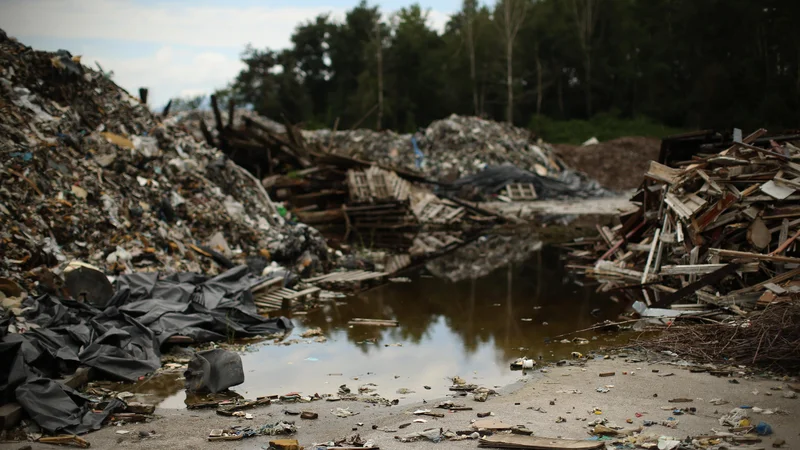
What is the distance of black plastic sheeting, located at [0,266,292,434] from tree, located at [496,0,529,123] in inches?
1219

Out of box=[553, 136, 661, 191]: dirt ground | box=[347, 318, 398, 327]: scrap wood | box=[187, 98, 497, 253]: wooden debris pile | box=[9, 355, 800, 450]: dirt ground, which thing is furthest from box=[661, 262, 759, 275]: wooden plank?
box=[553, 136, 661, 191]: dirt ground

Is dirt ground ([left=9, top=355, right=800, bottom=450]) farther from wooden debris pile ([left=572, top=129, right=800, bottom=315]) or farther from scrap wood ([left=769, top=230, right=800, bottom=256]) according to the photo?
scrap wood ([left=769, top=230, right=800, bottom=256])

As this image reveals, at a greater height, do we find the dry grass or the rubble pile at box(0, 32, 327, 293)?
the rubble pile at box(0, 32, 327, 293)

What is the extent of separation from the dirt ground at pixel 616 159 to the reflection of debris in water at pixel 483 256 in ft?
41.0

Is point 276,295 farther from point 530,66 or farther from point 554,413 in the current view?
point 530,66

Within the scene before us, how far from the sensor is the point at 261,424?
465 cm

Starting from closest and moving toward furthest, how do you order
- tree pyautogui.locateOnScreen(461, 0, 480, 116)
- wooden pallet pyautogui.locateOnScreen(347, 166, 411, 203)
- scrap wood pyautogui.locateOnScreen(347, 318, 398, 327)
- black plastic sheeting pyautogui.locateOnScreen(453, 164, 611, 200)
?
scrap wood pyautogui.locateOnScreen(347, 318, 398, 327) → wooden pallet pyautogui.locateOnScreen(347, 166, 411, 203) → black plastic sheeting pyautogui.locateOnScreen(453, 164, 611, 200) → tree pyautogui.locateOnScreen(461, 0, 480, 116)

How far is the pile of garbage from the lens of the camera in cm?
2464

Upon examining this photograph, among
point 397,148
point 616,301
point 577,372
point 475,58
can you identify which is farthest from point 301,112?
point 577,372

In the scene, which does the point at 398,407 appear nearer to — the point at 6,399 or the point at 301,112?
the point at 6,399

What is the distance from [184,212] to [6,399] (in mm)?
5715

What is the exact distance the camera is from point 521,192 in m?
22.7

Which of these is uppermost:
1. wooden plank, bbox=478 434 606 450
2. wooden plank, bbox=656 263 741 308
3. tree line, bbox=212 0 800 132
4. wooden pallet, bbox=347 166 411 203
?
tree line, bbox=212 0 800 132

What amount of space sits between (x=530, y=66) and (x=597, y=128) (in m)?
7.31
